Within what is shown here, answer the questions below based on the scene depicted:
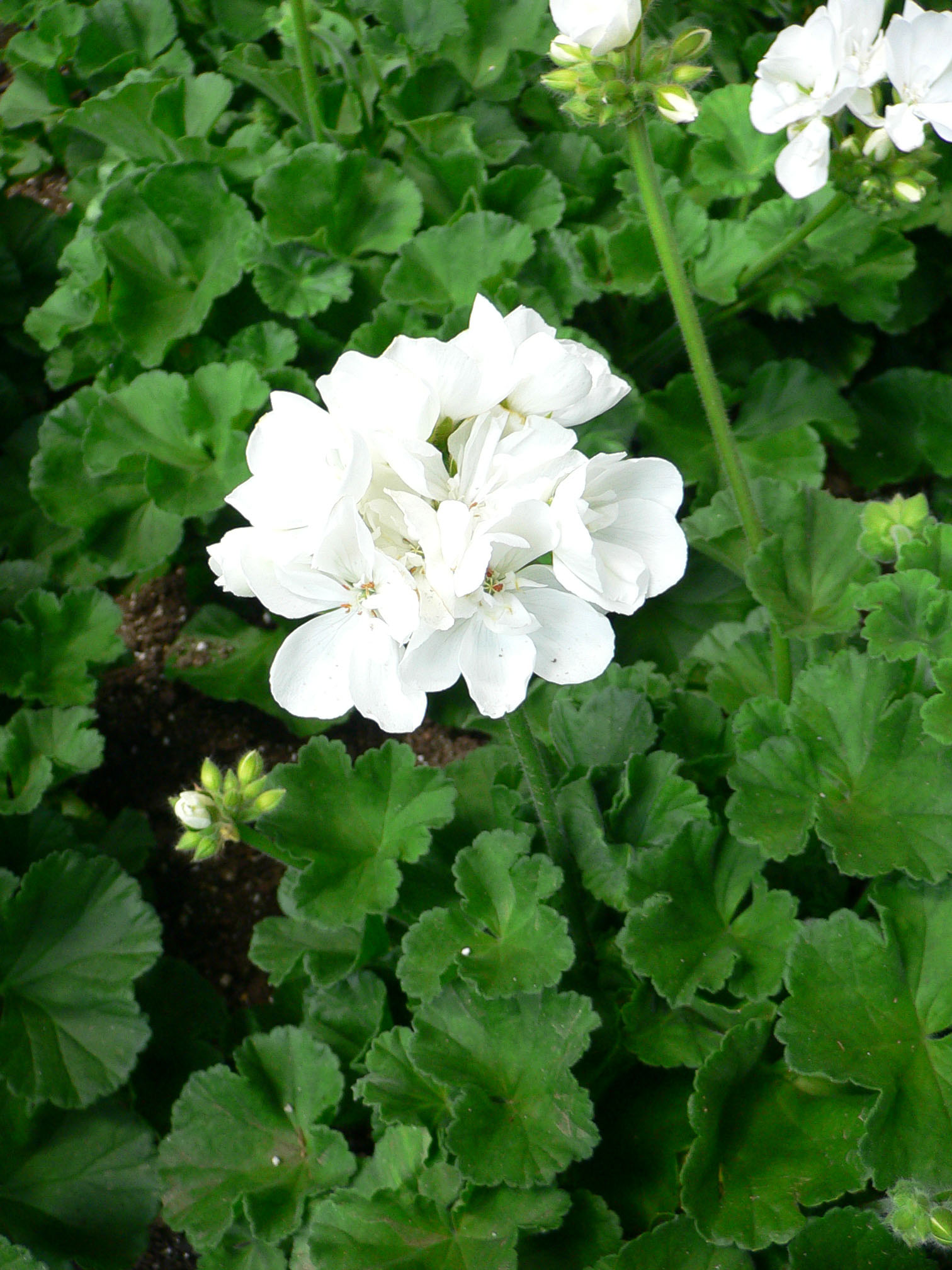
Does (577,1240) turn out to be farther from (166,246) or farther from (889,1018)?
(166,246)

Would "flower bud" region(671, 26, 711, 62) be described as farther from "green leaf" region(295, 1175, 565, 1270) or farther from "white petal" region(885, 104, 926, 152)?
"green leaf" region(295, 1175, 565, 1270)

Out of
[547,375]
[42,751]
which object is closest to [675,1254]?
[547,375]

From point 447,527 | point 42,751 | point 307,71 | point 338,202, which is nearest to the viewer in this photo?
point 447,527

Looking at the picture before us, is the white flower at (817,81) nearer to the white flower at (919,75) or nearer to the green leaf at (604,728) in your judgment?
the white flower at (919,75)

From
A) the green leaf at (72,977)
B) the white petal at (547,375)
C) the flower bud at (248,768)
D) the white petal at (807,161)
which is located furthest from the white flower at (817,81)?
the green leaf at (72,977)

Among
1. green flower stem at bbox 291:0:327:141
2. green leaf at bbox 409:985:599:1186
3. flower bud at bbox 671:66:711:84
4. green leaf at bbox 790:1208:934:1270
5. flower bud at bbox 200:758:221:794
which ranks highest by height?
flower bud at bbox 671:66:711:84

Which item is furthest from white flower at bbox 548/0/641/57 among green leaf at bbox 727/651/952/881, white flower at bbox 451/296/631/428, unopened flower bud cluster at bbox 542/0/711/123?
green leaf at bbox 727/651/952/881
